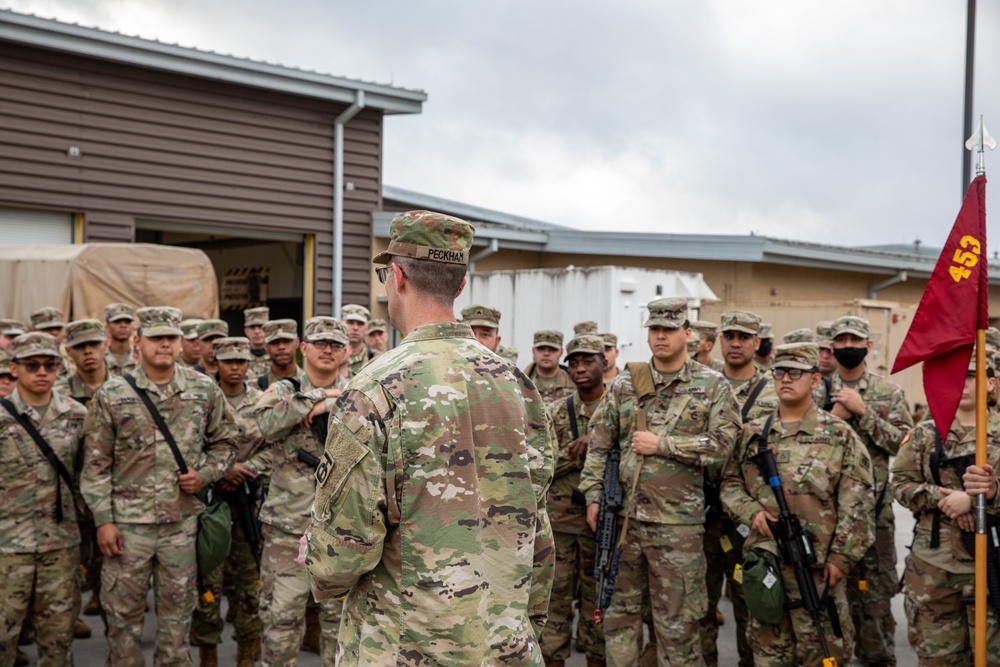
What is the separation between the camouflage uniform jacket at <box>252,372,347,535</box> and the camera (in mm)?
5312

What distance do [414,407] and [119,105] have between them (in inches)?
441

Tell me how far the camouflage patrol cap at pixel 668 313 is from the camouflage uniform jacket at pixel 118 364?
16.4 ft

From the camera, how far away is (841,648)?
5051 mm

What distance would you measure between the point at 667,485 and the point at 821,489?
88 centimetres

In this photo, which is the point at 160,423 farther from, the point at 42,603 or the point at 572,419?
the point at 572,419

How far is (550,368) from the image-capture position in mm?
8016

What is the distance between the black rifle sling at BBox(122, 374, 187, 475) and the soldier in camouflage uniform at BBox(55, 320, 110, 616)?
1348mm

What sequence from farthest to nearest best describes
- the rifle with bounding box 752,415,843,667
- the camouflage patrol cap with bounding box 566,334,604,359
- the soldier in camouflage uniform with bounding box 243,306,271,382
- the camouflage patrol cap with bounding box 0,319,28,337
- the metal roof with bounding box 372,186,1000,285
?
the metal roof with bounding box 372,186,1000,285 → the soldier in camouflage uniform with bounding box 243,306,271,382 → the camouflage patrol cap with bounding box 0,319,28,337 → the camouflage patrol cap with bounding box 566,334,604,359 → the rifle with bounding box 752,415,843,667

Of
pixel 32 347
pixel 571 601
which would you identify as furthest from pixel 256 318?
pixel 571 601

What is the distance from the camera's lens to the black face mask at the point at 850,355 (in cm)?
662

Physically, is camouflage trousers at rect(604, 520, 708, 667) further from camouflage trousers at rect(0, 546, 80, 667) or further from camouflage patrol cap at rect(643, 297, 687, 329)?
camouflage trousers at rect(0, 546, 80, 667)

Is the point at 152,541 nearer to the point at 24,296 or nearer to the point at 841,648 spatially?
the point at 841,648

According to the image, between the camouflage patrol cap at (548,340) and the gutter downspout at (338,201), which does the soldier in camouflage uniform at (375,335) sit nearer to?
the camouflage patrol cap at (548,340)

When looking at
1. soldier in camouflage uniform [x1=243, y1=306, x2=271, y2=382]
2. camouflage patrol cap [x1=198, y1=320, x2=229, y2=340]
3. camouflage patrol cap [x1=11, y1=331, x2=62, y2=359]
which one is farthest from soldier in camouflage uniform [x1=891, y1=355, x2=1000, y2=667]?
soldier in camouflage uniform [x1=243, y1=306, x2=271, y2=382]
